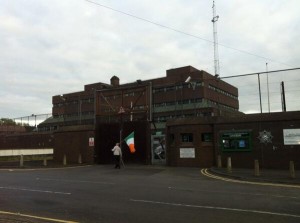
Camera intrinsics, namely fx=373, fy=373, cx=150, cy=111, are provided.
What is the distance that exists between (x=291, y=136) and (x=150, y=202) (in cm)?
1400

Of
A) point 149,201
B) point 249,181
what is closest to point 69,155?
point 249,181

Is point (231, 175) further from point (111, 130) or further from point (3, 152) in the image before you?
point (3, 152)

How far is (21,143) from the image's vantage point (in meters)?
55.5

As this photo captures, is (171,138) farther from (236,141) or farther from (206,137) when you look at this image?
(236,141)

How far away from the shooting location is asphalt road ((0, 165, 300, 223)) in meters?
8.96

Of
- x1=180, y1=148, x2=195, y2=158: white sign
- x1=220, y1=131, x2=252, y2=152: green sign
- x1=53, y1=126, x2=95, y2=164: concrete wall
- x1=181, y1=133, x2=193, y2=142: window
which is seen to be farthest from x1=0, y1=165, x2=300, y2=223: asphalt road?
x1=53, y1=126, x2=95, y2=164: concrete wall

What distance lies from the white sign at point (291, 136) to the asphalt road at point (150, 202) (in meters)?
7.85

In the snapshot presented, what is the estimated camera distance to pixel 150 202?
437 inches

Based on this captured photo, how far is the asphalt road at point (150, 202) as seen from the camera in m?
8.96

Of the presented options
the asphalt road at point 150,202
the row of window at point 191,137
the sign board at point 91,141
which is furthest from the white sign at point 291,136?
the sign board at point 91,141

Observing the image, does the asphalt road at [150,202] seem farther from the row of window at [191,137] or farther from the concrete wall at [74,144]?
the concrete wall at [74,144]

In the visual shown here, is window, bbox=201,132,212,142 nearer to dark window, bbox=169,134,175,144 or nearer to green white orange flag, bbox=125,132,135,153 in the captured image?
dark window, bbox=169,134,175,144

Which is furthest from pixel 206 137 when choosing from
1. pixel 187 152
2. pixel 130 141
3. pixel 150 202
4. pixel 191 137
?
pixel 150 202

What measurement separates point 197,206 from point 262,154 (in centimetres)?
1380
